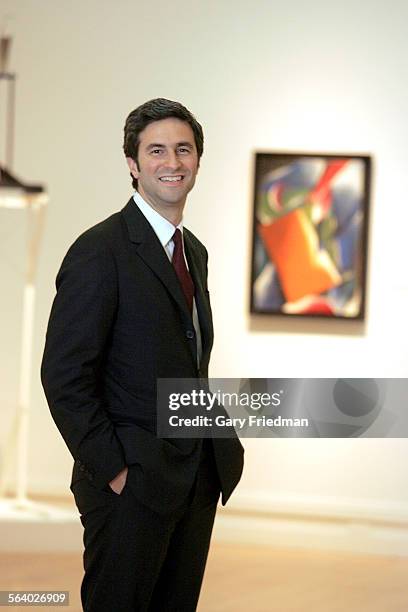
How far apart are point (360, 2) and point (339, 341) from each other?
1511 mm

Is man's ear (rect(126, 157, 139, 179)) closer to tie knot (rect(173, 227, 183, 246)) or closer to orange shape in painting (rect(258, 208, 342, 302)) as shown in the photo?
tie knot (rect(173, 227, 183, 246))

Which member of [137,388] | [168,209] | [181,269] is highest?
[168,209]

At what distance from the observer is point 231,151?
476 centimetres

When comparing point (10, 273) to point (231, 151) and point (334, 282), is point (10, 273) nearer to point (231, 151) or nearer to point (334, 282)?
point (231, 151)

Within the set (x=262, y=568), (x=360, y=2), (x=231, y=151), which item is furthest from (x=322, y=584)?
(x=360, y=2)

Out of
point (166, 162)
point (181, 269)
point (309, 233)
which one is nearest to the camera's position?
point (166, 162)

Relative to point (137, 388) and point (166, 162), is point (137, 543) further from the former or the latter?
point (166, 162)

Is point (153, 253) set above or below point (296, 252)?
below

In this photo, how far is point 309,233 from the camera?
475 centimetres

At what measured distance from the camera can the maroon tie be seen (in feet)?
7.22

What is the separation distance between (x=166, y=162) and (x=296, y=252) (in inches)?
107

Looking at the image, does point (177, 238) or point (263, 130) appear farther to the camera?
point (263, 130)

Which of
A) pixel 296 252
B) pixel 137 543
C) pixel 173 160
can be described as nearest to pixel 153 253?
pixel 173 160

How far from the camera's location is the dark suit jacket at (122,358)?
1.99 m
